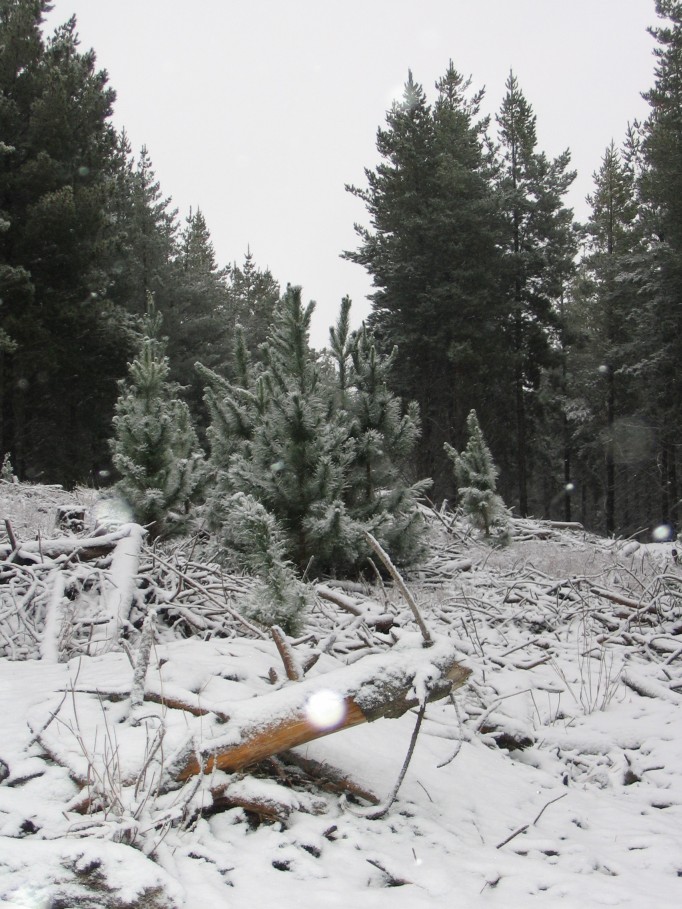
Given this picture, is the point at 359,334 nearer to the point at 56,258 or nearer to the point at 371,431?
the point at 371,431

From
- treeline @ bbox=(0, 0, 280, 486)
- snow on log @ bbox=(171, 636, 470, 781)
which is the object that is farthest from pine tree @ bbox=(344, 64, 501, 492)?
snow on log @ bbox=(171, 636, 470, 781)

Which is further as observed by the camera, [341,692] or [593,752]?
[593,752]

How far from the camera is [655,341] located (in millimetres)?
21203

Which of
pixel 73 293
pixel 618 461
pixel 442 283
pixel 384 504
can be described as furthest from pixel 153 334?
pixel 618 461

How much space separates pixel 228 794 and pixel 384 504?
19.4 feet

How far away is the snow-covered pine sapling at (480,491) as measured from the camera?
38.2 ft

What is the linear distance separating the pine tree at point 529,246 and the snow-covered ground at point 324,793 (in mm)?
22377

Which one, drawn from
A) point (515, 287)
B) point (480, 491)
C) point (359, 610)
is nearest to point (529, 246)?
point (515, 287)

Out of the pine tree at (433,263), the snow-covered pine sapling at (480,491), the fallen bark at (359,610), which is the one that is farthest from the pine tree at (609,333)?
the fallen bark at (359,610)

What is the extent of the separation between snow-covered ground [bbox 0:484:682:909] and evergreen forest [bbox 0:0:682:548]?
111cm

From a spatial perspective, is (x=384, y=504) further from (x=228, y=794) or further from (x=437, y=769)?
(x=228, y=794)

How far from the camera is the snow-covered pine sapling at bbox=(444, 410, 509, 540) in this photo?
38.2 ft

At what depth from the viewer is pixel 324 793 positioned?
2.28 meters

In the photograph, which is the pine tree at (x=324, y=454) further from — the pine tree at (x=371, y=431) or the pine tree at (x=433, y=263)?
the pine tree at (x=433, y=263)
